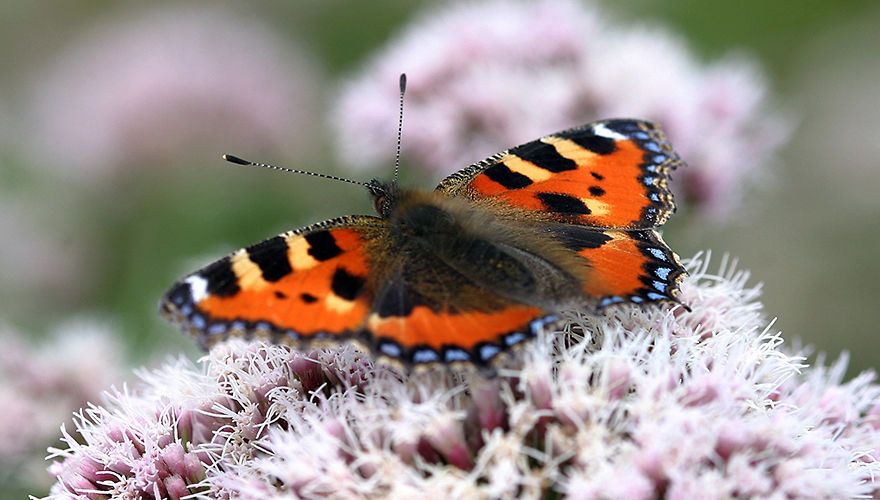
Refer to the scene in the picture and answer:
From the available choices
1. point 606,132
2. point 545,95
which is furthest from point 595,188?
point 545,95

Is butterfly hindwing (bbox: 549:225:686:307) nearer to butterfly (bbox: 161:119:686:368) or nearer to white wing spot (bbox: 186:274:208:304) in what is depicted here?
butterfly (bbox: 161:119:686:368)

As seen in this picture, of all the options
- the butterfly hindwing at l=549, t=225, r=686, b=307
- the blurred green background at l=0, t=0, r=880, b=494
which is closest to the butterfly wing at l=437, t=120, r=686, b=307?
the butterfly hindwing at l=549, t=225, r=686, b=307

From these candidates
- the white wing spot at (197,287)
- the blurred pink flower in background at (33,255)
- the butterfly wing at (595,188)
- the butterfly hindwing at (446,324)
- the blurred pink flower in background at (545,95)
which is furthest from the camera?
the blurred pink flower in background at (33,255)

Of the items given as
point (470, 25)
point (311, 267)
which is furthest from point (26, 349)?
point (470, 25)

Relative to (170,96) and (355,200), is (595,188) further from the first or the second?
(170,96)

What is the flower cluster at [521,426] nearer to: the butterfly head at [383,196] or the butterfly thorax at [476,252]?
the butterfly thorax at [476,252]

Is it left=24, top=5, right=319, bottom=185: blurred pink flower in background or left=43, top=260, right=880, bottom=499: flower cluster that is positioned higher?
left=24, top=5, right=319, bottom=185: blurred pink flower in background

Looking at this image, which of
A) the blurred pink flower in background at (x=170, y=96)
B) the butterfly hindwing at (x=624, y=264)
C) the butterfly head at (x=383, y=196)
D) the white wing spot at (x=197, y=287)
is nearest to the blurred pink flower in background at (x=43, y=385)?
the butterfly head at (x=383, y=196)
